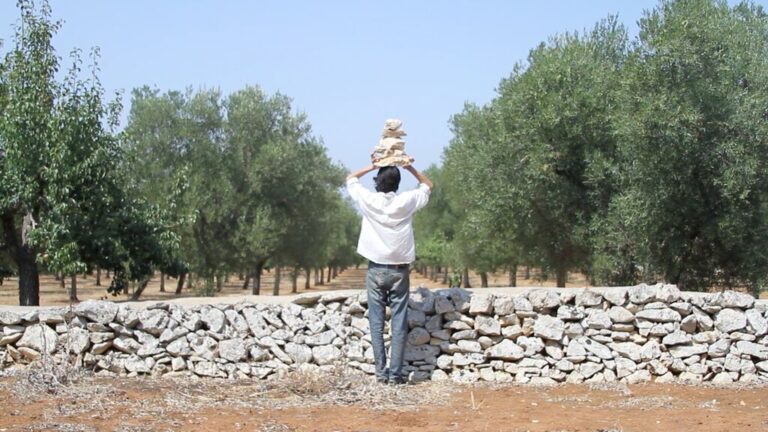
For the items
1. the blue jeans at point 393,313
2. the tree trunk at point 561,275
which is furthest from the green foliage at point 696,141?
the blue jeans at point 393,313

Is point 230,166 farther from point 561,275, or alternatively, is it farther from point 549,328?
point 549,328

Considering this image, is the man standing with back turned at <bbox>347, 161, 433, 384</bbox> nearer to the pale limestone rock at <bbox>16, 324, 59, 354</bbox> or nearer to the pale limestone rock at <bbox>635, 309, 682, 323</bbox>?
the pale limestone rock at <bbox>635, 309, 682, 323</bbox>

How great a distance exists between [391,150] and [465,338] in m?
2.09

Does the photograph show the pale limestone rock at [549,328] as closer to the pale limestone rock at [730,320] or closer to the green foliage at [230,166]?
the pale limestone rock at [730,320]

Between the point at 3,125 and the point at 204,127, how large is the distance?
Answer: 14.1m

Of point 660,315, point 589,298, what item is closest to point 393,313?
point 589,298

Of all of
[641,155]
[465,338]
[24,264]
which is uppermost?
[641,155]

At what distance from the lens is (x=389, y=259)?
7.29 metres

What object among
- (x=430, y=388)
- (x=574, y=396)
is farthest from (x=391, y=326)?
(x=574, y=396)

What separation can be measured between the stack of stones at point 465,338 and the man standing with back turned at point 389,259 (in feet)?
1.69

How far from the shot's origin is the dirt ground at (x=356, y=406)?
5.77m

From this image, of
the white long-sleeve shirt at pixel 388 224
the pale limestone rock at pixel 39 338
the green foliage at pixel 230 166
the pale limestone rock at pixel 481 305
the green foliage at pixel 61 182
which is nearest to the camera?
the white long-sleeve shirt at pixel 388 224

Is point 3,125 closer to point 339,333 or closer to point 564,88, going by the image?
point 339,333

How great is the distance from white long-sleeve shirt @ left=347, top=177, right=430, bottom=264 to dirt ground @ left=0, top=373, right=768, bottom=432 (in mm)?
1223
